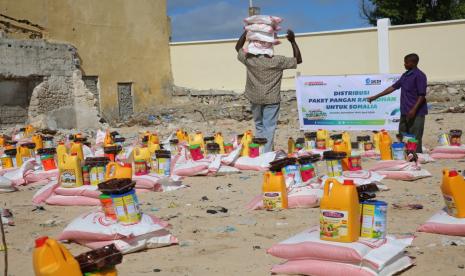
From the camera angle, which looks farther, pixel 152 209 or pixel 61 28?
pixel 61 28

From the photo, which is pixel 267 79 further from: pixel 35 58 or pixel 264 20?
pixel 35 58

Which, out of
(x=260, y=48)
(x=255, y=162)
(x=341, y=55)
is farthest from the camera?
(x=341, y=55)

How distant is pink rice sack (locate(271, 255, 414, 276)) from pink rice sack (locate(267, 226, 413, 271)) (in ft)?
0.08

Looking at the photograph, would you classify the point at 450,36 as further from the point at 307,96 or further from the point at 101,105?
the point at 101,105

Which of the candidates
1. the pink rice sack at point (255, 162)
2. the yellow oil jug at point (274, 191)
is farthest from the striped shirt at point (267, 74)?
the yellow oil jug at point (274, 191)

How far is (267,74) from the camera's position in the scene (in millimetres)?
7141

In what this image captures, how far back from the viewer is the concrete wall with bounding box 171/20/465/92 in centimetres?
1443

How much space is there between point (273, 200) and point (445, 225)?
1.41 metres

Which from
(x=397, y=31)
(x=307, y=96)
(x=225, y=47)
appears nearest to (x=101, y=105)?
(x=225, y=47)

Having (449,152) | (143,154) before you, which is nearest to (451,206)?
(143,154)

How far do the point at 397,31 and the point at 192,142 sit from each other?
9.77 meters

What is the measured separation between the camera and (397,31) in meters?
15.0

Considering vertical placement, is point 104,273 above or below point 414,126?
below

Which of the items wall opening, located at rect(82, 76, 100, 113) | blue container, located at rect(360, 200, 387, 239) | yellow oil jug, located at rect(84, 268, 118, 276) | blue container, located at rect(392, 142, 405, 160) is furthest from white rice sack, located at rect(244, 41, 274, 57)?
wall opening, located at rect(82, 76, 100, 113)
